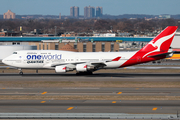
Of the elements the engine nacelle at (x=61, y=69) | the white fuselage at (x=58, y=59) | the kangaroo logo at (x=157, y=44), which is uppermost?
the kangaroo logo at (x=157, y=44)

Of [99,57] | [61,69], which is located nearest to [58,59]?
[61,69]

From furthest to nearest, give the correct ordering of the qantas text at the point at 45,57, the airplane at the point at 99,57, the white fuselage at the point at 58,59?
the qantas text at the point at 45,57
the white fuselage at the point at 58,59
the airplane at the point at 99,57

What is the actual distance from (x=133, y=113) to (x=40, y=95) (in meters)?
12.1

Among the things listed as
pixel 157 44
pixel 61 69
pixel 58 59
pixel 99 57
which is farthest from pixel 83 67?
pixel 157 44

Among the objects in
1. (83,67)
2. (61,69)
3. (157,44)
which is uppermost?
(157,44)

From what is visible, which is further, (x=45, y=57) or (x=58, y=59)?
(x=45, y=57)

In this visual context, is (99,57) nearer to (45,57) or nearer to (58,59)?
(58,59)

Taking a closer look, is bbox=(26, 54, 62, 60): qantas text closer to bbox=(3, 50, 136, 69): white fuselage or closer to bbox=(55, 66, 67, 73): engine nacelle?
bbox=(3, 50, 136, 69): white fuselage

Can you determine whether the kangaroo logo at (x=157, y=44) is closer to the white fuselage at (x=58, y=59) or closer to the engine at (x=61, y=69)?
the white fuselage at (x=58, y=59)

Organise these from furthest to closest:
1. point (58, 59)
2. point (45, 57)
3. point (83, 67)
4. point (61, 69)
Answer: point (45, 57)
point (58, 59)
point (83, 67)
point (61, 69)

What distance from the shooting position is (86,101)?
27328 millimetres

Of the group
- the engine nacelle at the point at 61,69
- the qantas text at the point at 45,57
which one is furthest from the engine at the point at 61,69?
the qantas text at the point at 45,57

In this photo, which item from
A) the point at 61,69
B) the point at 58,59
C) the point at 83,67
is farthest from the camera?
the point at 58,59

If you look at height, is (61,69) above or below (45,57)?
below
